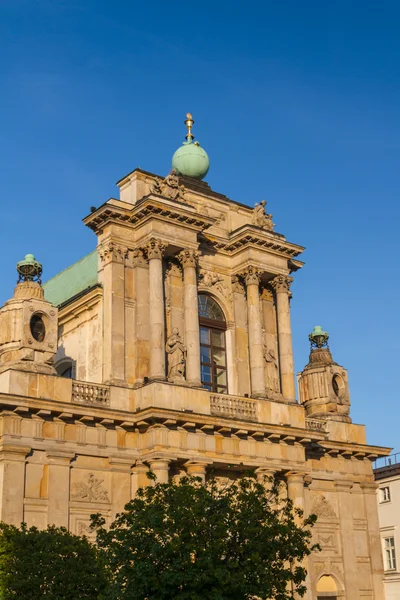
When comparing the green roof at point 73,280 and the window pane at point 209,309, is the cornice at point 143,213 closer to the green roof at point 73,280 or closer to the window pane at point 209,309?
the green roof at point 73,280

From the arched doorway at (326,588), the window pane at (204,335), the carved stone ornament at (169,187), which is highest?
the carved stone ornament at (169,187)

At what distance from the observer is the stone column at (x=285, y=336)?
37250mm

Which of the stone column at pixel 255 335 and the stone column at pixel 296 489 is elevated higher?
the stone column at pixel 255 335

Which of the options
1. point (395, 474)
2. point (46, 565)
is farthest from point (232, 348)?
point (395, 474)

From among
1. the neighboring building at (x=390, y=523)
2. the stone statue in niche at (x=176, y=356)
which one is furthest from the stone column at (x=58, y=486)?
the neighboring building at (x=390, y=523)

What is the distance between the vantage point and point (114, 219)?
3531 cm

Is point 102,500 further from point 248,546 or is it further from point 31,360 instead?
point 248,546

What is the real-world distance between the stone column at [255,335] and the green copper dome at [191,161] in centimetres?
516

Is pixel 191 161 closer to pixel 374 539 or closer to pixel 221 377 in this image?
pixel 221 377

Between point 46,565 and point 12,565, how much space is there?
1.01 m

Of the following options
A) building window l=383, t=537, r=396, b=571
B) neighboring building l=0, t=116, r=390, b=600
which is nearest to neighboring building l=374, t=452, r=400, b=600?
building window l=383, t=537, r=396, b=571

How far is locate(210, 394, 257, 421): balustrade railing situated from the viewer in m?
34.0

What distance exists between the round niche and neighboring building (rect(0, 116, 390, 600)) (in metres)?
0.05

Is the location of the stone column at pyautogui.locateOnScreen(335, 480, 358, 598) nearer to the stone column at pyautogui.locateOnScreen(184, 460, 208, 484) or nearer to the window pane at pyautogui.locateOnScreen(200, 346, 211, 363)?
the window pane at pyautogui.locateOnScreen(200, 346, 211, 363)
